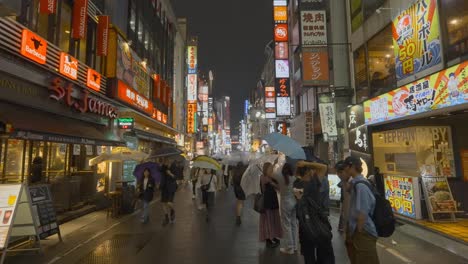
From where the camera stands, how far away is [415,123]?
1105cm

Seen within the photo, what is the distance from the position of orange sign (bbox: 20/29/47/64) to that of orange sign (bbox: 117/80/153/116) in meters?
5.48

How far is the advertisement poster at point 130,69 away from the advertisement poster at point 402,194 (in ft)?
44.9

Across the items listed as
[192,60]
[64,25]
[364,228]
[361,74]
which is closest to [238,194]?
[364,228]

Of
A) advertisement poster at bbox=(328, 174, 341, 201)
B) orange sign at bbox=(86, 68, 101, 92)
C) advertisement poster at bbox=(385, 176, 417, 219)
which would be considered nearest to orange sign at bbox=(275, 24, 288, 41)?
orange sign at bbox=(86, 68, 101, 92)

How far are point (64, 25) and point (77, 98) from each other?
318 cm

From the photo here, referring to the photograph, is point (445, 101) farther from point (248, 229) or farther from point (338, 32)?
point (338, 32)

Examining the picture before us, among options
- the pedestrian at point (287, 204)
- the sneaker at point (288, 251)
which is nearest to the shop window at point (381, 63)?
the pedestrian at point (287, 204)

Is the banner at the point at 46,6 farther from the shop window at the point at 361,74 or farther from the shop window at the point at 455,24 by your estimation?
the shop window at the point at 361,74

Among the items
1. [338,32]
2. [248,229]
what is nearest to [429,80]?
[248,229]

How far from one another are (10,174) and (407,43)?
1391 centimetres

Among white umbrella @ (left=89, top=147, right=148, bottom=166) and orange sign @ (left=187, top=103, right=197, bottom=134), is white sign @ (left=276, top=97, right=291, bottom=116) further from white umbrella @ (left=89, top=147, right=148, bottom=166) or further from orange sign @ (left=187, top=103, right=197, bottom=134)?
orange sign @ (left=187, top=103, right=197, bottom=134)

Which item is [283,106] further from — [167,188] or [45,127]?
[45,127]

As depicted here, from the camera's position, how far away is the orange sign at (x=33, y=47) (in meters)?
9.74

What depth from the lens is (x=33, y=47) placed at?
10188 mm
